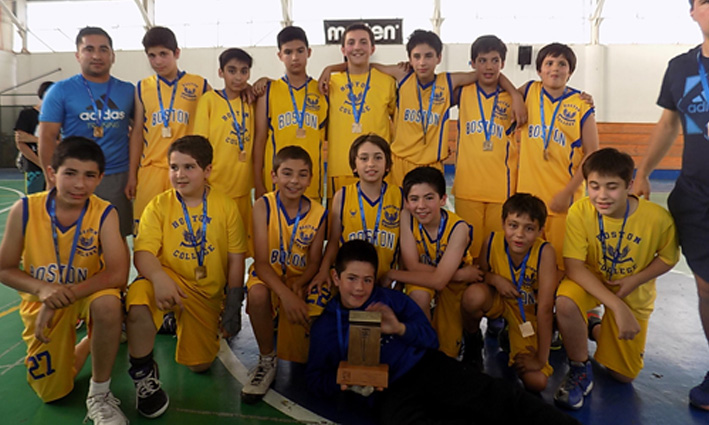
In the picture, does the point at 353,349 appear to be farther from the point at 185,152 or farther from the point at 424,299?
the point at 185,152

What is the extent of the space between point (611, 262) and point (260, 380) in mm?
2296

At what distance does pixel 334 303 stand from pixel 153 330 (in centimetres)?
102

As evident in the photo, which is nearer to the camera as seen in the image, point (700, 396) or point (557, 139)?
point (700, 396)

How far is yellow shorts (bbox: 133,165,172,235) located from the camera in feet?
12.5

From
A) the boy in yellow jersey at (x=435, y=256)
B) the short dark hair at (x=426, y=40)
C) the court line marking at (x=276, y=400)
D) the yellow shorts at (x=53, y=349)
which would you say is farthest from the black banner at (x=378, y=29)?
the yellow shorts at (x=53, y=349)

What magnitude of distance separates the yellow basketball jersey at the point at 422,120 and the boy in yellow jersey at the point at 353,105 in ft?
0.40

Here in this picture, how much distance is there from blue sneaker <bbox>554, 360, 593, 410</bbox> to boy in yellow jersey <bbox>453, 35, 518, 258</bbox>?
1288 millimetres

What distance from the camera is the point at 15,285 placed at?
8.13ft

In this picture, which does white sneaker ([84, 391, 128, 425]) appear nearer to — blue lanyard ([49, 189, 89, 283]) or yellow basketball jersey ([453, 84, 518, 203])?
blue lanyard ([49, 189, 89, 283])

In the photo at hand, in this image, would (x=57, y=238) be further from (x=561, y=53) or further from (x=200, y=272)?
(x=561, y=53)

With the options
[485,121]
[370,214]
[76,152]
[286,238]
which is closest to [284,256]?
[286,238]

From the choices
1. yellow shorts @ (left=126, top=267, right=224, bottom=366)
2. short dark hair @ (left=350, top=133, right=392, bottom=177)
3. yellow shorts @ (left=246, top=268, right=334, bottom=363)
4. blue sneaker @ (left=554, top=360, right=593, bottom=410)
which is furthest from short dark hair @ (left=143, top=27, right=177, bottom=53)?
blue sneaker @ (left=554, top=360, right=593, bottom=410)

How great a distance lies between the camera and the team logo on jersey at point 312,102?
397cm

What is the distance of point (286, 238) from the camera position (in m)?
3.15
